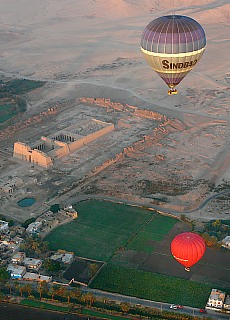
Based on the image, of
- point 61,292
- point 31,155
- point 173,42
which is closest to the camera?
point 61,292

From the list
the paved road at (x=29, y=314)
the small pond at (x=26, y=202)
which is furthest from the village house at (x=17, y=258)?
the small pond at (x=26, y=202)

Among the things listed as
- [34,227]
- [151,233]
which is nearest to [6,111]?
[34,227]

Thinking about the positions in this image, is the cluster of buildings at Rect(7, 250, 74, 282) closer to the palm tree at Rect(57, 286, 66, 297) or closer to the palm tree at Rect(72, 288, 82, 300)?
the palm tree at Rect(57, 286, 66, 297)

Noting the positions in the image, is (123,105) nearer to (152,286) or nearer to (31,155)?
(31,155)

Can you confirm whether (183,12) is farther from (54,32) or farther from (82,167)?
(82,167)

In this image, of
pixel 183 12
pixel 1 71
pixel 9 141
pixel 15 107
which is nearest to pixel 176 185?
pixel 9 141

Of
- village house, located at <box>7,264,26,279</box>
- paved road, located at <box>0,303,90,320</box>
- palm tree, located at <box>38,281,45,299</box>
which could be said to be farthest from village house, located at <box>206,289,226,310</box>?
village house, located at <box>7,264,26,279</box>
